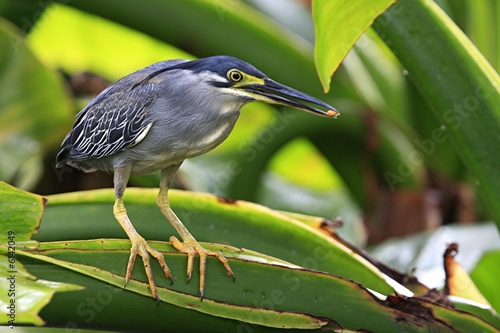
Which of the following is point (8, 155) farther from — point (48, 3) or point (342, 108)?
point (342, 108)

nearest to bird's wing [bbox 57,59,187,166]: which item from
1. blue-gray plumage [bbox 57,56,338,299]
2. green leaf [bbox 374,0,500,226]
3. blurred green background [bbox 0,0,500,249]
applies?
blue-gray plumage [bbox 57,56,338,299]

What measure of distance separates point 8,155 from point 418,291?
109cm

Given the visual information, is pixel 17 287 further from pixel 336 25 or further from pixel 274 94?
pixel 336 25

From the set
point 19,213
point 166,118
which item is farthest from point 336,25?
point 19,213

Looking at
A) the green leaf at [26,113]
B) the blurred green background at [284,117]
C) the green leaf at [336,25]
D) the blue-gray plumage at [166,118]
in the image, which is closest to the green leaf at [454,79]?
the green leaf at [336,25]

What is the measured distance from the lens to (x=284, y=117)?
2023mm

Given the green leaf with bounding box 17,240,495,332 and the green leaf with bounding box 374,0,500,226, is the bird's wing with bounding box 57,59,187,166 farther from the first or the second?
the green leaf with bounding box 374,0,500,226

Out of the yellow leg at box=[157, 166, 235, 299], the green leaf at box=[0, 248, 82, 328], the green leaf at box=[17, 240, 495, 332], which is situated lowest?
the green leaf at box=[0, 248, 82, 328]

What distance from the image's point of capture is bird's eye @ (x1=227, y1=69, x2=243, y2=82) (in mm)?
953

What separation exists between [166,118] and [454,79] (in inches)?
17.4


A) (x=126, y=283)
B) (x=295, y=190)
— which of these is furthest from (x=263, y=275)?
(x=295, y=190)

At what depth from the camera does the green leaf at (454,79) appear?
3.78 feet

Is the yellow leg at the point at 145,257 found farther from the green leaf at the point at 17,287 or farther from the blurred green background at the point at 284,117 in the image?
the blurred green background at the point at 284,117

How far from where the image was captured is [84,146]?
114 cm
